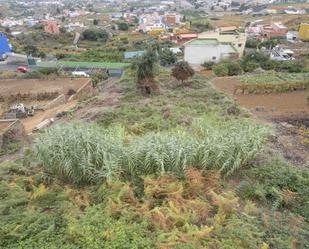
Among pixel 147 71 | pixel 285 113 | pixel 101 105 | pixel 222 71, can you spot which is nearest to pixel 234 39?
pixel 222 71

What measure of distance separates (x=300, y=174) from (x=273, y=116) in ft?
21.7

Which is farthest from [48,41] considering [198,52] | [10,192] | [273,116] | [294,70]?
[10,192]

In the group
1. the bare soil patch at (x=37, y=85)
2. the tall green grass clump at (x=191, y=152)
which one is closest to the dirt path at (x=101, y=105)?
the bare soil patch at (x=37, y=85)

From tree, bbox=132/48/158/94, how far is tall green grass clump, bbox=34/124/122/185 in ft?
31.9

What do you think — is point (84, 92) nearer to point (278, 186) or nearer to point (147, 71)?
point (147, 71)

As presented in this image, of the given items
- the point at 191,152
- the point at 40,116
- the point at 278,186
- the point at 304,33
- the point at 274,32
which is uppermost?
the point at 191,152

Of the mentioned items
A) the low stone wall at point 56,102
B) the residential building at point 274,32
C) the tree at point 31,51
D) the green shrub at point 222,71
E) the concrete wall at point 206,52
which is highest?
the green shrub at point 222,71

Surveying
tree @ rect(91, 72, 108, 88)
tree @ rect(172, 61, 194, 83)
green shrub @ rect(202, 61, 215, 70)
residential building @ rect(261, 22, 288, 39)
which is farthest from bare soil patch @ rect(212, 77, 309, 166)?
residential building @ rect(261, 22, 288, 39)

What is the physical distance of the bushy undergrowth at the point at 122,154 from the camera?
6277 mm

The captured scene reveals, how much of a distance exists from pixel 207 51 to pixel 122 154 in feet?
79.3

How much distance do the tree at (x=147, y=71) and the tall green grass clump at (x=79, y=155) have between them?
973 centimetres

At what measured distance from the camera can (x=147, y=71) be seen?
16.2m

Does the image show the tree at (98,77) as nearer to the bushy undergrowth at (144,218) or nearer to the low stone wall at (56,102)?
the low stone wall at (56,102)

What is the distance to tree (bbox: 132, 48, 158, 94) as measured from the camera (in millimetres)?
15867
